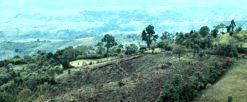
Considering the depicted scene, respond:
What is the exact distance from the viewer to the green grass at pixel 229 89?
52244mm

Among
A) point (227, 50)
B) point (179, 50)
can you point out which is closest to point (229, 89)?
point (227, 50)

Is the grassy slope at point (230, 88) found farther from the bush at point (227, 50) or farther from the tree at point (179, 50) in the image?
the tree at point (179, 50)

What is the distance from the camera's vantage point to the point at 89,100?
58438 mm

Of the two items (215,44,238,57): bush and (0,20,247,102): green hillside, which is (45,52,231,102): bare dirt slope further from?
(215,44,238,57): bush

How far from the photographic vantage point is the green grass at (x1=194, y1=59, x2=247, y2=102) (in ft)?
171

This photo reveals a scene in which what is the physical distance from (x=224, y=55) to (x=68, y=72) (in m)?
28.7

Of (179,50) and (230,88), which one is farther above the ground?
(179,50)

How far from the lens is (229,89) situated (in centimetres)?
5475

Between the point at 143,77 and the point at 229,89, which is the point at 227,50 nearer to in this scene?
the point at 143,77

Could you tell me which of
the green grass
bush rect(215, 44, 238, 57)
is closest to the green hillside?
bush rect(215, 44, 238, 57)

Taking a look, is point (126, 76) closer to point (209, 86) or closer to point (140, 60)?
point (140, 60)

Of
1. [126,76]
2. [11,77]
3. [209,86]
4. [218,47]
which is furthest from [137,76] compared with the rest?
[11,77]

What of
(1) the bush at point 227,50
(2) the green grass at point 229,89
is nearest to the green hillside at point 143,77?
(1) the bush at point 227,50

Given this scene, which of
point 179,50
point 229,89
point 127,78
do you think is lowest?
point 127,78
